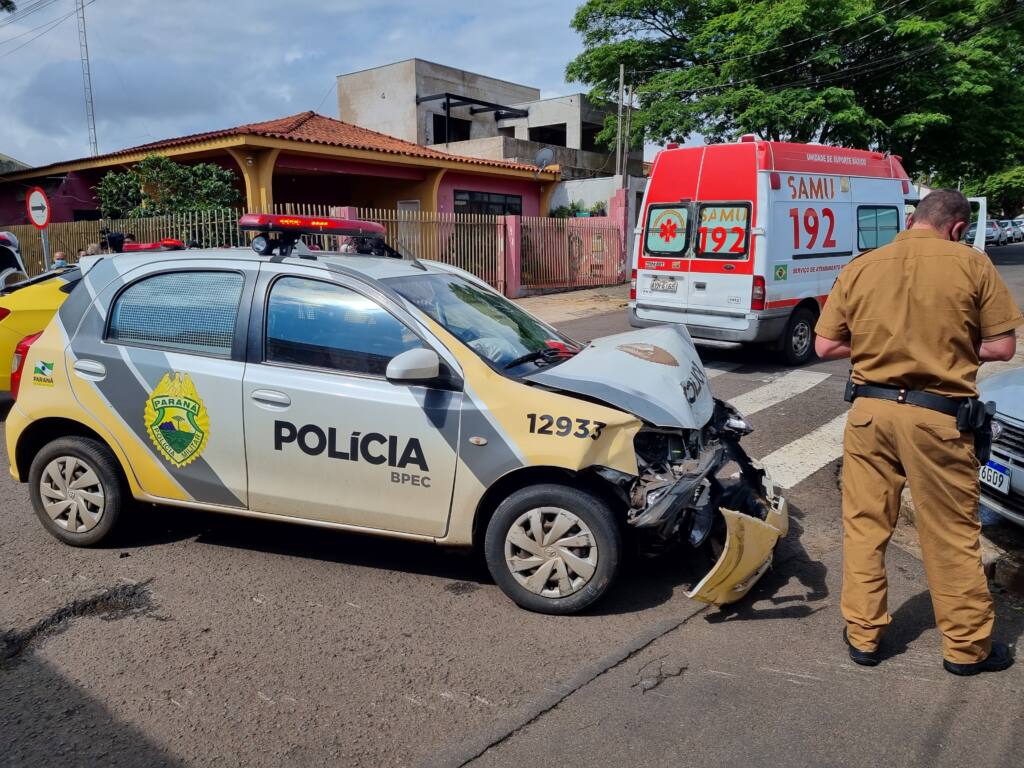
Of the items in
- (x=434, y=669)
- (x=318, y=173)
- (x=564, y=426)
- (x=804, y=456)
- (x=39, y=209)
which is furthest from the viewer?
(x=318, y=173)

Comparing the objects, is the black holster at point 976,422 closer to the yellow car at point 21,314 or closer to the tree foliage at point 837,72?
the yellow car at point 21,314

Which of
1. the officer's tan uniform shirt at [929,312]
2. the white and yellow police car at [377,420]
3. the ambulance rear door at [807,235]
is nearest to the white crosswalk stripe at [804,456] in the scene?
the white and yellow police car at [377,420]

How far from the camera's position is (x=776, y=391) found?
29.1ft

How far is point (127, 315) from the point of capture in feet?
14.5

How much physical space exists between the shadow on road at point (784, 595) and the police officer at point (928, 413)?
49 cm

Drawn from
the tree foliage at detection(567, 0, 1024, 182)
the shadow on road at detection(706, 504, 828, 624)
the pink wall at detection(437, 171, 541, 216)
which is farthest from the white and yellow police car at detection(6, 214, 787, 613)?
the tree foliage at detection(567, 0, 1024, 182)

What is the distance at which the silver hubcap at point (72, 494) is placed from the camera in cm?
445

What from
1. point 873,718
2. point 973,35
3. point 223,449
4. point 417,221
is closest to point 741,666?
point 873,718

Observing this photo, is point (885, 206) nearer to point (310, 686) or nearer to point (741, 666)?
point (741, 666)

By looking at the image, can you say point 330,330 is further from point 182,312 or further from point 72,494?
point 72,494

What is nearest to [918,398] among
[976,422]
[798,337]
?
[976,422]

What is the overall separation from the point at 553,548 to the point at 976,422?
179 centimetres

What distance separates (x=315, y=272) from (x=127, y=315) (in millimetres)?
1155

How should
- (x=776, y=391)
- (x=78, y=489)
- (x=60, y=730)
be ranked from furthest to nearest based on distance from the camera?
(x=776, y=391) < (x=78, y=489) < (x=60, y=730)
